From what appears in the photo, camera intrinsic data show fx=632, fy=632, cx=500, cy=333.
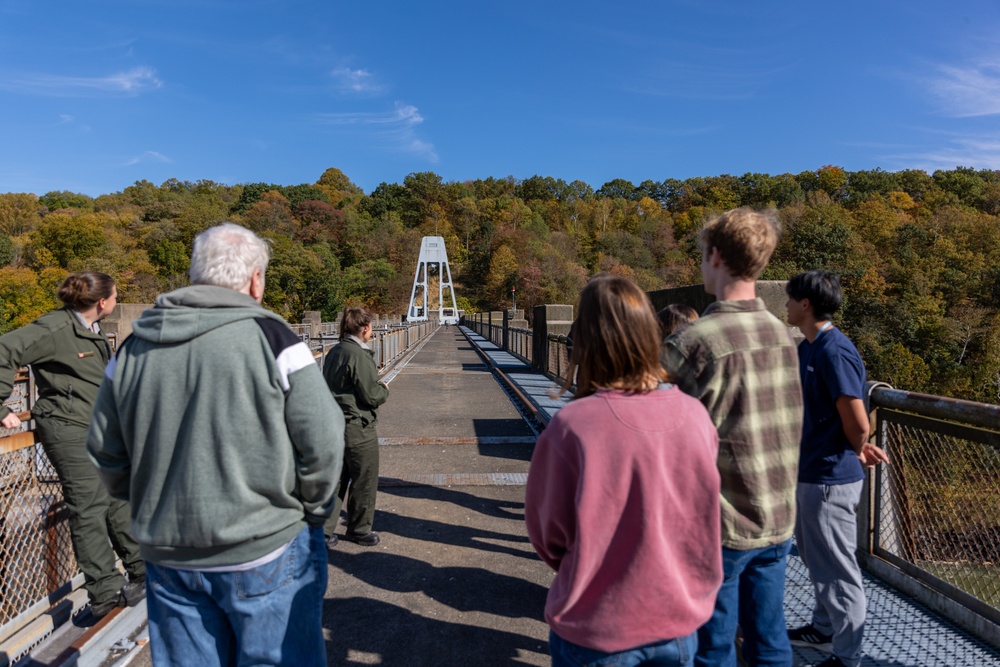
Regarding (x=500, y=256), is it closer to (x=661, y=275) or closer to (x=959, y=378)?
(x=661, y=275)

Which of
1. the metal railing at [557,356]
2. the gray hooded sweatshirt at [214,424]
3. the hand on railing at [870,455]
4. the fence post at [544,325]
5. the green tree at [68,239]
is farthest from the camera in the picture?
the green tree at [68,239]

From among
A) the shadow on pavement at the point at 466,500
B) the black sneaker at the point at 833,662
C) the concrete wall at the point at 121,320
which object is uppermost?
the concrete wall at the point at 121,320

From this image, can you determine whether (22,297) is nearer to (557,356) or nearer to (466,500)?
(557,356)

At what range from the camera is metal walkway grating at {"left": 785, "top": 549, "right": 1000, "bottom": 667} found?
2.67 meters

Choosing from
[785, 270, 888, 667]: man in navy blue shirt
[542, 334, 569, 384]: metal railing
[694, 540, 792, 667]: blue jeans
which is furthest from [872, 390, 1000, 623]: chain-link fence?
[542, 334, 569, 384]: metal railing

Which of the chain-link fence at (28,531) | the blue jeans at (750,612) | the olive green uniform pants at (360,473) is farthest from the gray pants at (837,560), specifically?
the chain-link fence at (28,531)

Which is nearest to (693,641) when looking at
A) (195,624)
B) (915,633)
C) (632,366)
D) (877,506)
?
(632,366)

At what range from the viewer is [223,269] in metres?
1.93

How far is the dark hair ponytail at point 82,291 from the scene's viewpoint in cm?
331

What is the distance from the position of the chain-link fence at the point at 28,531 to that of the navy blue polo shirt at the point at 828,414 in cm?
353

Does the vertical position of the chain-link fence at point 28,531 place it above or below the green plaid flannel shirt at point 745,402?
below

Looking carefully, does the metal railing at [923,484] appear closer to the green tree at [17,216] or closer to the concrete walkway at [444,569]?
the concrete walkway at [444,569]

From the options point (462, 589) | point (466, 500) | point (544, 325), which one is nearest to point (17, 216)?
point (544, 325)

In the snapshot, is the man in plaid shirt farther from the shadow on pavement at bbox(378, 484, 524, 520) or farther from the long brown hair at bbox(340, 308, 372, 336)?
the shadow on pavement at bbox(378, 484, 524, 520)
